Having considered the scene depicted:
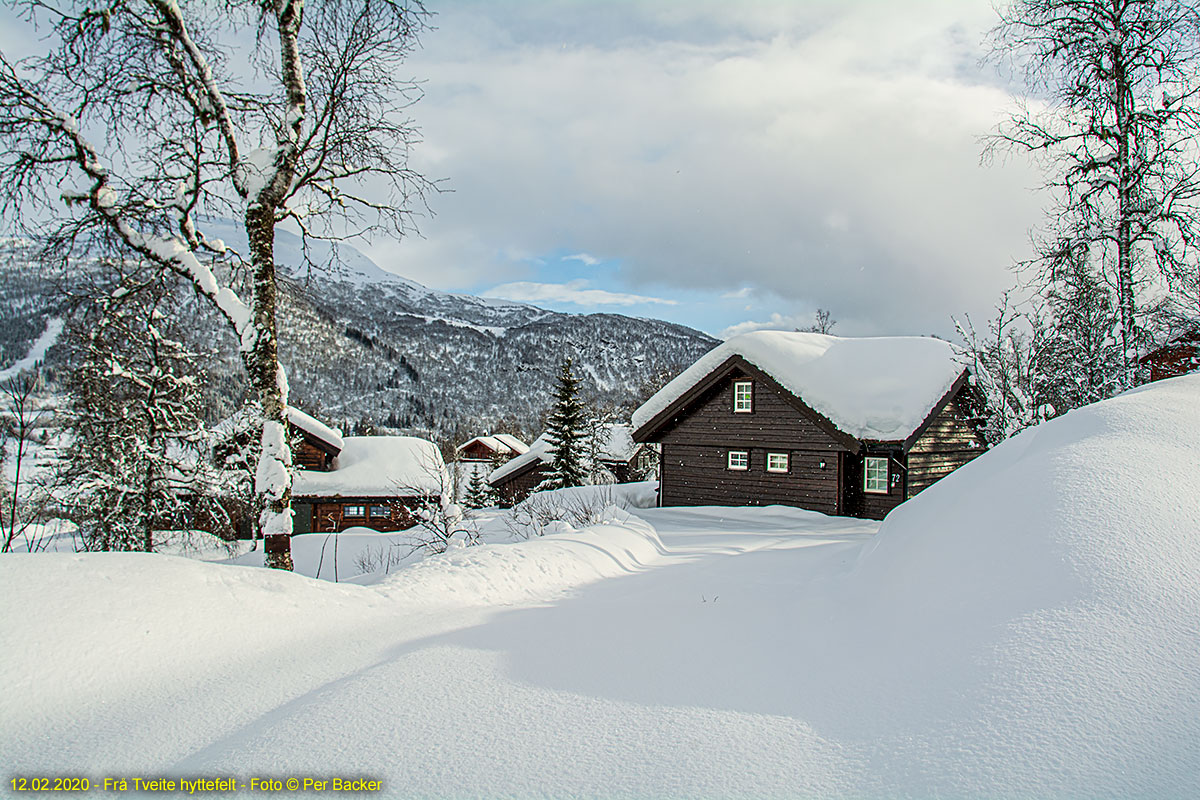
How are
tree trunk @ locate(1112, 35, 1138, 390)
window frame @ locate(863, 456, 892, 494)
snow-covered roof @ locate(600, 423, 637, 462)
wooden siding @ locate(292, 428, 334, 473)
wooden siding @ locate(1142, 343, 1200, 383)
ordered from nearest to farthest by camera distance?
wooden siding @ locate(1142, 343, 1200, 383) < tree trunk @ locate(1112, 35, 1138, 390) < window frame @ locate(863, 456, 892, 494) < wooden siding @ locate(292, 428, 334, 473) < snow-covered roof @ locate(600, 423, 637, 462)

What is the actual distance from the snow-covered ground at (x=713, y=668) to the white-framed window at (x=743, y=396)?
1580cm

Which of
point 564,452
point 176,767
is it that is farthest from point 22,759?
point 564,452

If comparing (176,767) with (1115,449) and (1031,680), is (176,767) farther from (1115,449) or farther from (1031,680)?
(1115,449)

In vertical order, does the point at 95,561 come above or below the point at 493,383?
below

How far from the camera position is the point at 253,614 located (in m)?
5.08

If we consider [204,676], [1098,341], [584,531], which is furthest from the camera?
[1098,341]

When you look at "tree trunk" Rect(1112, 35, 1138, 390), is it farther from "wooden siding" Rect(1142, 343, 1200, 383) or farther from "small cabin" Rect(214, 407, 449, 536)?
"small cabin" Rect(214, 407, 449, 536)

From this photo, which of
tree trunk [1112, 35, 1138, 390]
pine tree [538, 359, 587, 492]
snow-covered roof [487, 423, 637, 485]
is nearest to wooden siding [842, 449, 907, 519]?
tree trunk [1112, 35, 1138, 390]

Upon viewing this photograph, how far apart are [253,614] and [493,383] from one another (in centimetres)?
18311

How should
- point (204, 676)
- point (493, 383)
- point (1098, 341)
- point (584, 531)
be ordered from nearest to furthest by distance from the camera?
1. point (204, 676)
2. point (584, 531)
3. point (1098, 341)
4. point (493, 383)

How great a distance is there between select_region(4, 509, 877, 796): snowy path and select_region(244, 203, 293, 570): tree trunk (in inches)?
66.8

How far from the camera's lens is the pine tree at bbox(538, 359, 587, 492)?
34531mm

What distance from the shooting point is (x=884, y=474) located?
813 inches

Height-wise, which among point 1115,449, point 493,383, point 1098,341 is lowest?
point 1115,449
